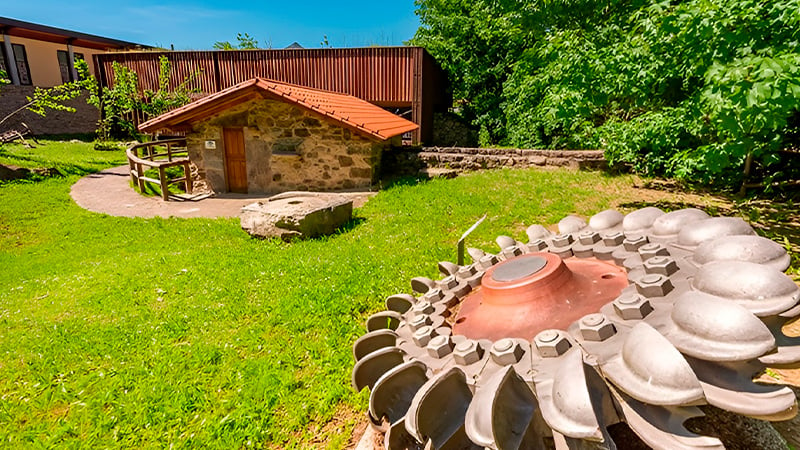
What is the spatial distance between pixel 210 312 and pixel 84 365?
121 cm

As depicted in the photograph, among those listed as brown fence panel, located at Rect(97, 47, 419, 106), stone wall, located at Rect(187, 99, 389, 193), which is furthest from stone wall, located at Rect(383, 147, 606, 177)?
brown fence panel, located at Rect(97, 47, 419, 106)

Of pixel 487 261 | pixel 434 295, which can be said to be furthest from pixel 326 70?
pixel 434 295

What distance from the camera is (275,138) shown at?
40.1 feet

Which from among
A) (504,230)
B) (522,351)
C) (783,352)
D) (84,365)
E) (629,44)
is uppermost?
(629,44)

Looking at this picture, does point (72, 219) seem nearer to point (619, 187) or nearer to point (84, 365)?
point (84, 365)

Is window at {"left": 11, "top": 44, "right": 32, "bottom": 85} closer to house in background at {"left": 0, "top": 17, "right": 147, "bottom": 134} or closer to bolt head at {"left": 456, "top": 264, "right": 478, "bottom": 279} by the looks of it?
house in background at {"left": 0, "top": 17, "right": 147, "bottom": 134}

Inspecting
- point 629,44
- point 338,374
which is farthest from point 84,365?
point 629,44

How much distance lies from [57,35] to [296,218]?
95.3 ft

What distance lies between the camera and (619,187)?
1026 centimetres

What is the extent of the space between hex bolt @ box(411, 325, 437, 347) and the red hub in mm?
208

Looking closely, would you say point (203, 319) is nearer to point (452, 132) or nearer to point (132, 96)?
point (452, 132)

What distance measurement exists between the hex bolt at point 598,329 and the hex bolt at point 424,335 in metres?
0.83

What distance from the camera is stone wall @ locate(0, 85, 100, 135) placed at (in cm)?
2277

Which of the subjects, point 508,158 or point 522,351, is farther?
point 508,158
